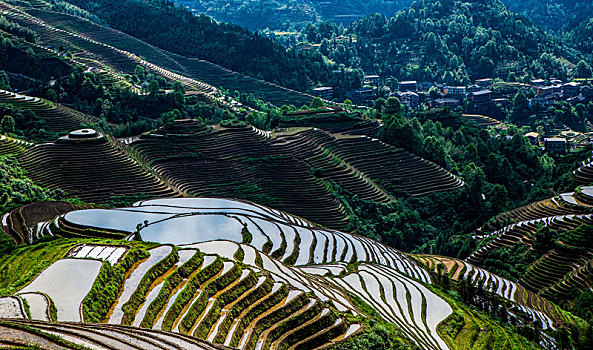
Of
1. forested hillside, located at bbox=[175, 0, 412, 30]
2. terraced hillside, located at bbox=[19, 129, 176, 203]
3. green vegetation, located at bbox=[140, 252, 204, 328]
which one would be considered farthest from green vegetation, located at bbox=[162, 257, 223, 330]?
forested hillside, located at bbox=[175, 0, 412, 30]

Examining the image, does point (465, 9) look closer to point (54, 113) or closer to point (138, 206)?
point (54, 113)

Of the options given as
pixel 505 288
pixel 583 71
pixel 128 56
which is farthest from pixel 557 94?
pixel 505 288

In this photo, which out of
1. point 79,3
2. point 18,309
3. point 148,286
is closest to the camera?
point 18,309

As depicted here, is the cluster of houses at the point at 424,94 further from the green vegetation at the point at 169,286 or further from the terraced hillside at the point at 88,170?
the green vegetation at the point at 169,286

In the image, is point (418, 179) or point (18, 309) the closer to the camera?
point (18, 309)

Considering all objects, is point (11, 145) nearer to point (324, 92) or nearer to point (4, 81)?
point (4, 81)

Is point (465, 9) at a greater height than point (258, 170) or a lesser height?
greater

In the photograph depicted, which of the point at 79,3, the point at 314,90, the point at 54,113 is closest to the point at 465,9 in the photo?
the point at 314,90
